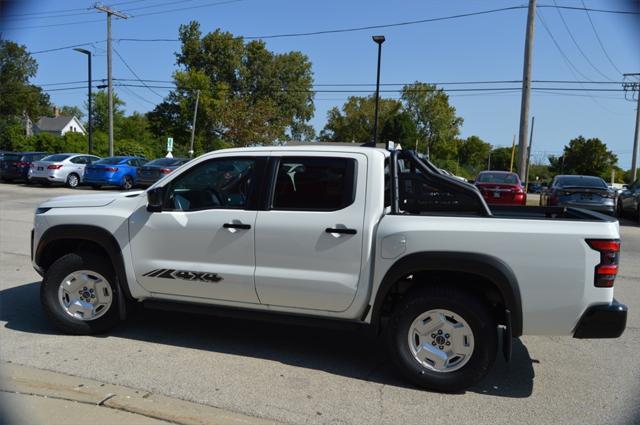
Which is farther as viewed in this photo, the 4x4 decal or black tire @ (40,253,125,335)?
black tire @ (40,253,125,335)

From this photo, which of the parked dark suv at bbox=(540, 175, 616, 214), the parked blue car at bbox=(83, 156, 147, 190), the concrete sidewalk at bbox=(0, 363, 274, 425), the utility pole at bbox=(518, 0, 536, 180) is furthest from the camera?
the parked blue car at bbox=(83, 156, 147, 190)

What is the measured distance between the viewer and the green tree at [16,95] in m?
43.3

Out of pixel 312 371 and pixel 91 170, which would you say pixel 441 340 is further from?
pixel 91 170

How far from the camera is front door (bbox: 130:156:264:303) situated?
174 inches

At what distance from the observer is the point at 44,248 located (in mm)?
5008

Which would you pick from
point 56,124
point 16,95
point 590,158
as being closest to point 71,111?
point 56,124

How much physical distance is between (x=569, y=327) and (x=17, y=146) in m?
49.4

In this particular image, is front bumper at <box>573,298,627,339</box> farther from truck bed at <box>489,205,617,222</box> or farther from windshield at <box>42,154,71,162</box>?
windshield at <box>42,154,71,162</box>

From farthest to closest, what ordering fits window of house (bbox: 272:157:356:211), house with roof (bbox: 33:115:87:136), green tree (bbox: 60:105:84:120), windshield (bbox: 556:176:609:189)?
green tree (bbox: 60:105:84:120), house with roof (bbox: 33:115:87:136), windshield (bbox: 556:176:609:189), window of house (bbox: 272:157:356:211)

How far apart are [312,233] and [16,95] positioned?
6598 centimetres

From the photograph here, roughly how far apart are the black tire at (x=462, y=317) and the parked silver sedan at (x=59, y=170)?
2247cm

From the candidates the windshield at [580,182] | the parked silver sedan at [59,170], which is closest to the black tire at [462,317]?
the windshield at [580,182]

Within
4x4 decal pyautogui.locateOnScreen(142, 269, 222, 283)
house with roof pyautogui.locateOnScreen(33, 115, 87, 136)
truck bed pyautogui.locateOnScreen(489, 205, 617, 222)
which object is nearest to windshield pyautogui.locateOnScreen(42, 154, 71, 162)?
4x4 decal pyautogui.locateOnScreen(142, 269, 222, 283)

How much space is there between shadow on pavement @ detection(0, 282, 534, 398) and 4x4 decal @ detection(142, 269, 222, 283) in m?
0.67
